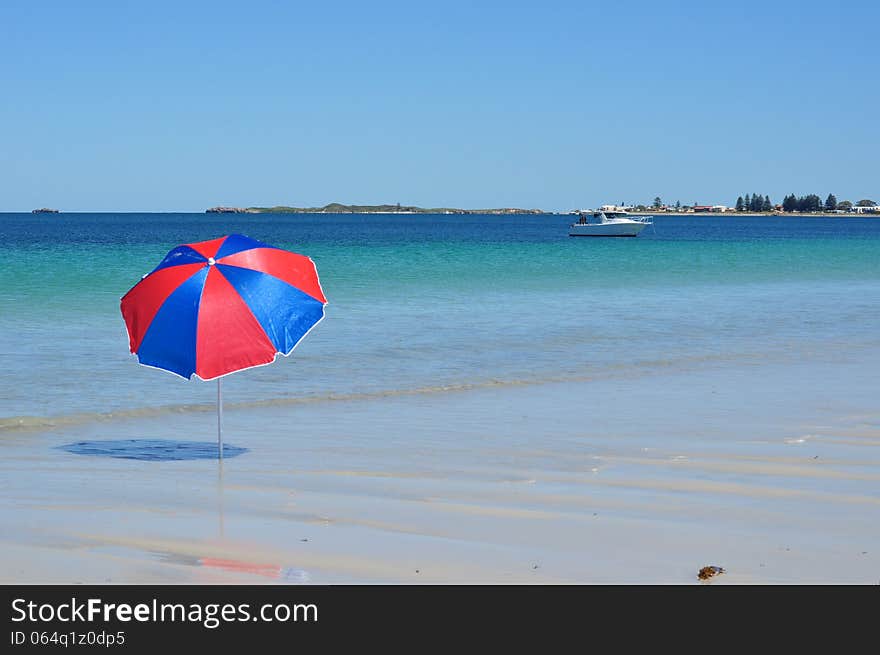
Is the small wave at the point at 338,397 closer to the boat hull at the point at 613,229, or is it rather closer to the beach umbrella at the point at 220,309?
the beach umbrella at the point at 220,309

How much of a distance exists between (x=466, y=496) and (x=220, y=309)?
2175 millimetres

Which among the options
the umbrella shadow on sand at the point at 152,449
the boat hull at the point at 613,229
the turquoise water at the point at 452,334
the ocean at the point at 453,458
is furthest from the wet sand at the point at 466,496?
the boat hull at the point at 613,229

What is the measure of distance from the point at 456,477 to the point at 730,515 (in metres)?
1.91

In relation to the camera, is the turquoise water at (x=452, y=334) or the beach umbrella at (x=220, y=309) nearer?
the beach umbrella at (x=220, y=309)

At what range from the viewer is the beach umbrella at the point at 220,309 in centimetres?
809

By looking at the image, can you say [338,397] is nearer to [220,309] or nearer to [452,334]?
[220,309]

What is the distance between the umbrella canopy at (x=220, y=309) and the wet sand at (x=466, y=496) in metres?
0.81

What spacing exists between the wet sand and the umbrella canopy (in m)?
0.81

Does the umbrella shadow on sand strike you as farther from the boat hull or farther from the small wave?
the boat hull

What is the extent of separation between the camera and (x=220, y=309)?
8.12 m

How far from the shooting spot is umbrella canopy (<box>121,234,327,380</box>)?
8.09 m

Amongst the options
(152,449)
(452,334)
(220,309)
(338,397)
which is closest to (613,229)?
(452,334)

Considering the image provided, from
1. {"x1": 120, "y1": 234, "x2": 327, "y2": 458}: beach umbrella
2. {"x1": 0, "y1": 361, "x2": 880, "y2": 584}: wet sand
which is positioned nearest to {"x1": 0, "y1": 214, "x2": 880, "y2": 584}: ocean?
{"x1": 0, "y1": 361, "x2": 880, "y2": 584}: wet sand
